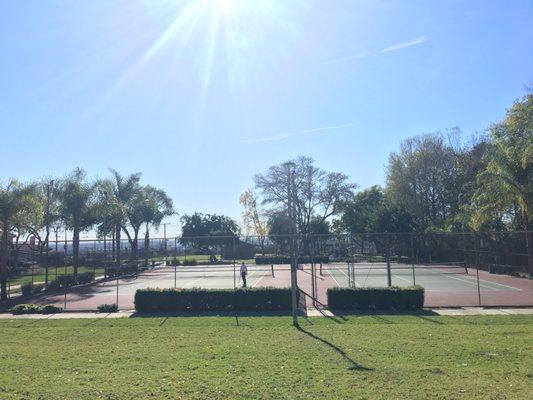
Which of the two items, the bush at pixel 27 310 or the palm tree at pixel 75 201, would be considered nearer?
the bush at pixel 27 310

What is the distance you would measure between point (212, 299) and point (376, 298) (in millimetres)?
6707

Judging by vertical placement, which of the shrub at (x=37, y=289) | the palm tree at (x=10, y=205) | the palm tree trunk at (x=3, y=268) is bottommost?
the shrub at (x=37, y=289)

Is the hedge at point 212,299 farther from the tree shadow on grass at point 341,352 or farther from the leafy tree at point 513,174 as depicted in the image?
the leafy tree at point 513,174

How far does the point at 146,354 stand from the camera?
1066cm

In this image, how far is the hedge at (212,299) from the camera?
19094 millimetres

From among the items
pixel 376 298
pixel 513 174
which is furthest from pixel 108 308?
pixel 513 174

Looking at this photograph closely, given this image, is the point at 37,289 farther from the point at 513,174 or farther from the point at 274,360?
the point at 513,174

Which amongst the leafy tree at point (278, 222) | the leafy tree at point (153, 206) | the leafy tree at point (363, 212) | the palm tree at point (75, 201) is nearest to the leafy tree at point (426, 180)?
the leafy tree at point (363, 212)

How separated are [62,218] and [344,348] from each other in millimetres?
33176

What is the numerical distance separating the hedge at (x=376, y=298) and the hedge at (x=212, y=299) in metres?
2.03

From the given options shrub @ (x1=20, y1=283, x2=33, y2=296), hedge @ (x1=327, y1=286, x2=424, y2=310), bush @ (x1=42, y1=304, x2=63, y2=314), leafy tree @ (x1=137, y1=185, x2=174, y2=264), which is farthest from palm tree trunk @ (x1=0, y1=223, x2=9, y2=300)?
leafy tree @ (x1=137, y1=185, x2=174, y2=264)

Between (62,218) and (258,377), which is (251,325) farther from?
(62,218)

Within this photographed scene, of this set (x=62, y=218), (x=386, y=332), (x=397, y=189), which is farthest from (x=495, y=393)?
(x=397, y=189)

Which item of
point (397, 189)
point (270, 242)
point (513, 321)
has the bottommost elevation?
point (513, 321)
